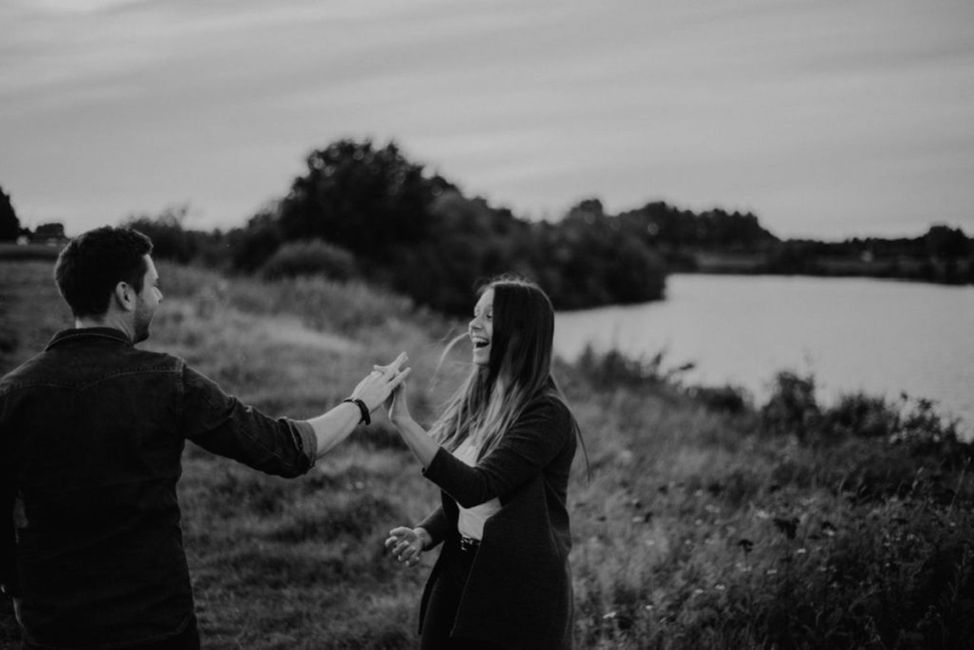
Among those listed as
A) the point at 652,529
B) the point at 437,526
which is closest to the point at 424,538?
the point at 437,526

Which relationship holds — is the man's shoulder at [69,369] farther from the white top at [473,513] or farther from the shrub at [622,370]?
the shrub at [622,370]

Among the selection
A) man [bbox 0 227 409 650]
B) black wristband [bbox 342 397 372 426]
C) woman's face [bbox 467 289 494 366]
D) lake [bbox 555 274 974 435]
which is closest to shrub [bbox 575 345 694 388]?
lake [bbox 555 274 974 435]

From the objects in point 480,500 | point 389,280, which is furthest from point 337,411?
point 389,280

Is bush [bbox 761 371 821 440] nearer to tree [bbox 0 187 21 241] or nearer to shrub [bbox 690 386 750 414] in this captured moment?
shrub [bbox 690 386 750 414]

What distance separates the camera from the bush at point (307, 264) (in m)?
27.9

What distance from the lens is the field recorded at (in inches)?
172

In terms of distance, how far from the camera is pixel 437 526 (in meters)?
3.20

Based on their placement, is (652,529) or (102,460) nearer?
(102,460)

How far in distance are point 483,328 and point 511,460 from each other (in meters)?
0.63

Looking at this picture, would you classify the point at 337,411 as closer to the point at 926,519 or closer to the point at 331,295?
the point at 926,519

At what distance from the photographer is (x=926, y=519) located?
5277 mm

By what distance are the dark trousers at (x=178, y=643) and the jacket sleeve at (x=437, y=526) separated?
1.02 meters

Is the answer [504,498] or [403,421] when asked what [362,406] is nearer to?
[403,421]

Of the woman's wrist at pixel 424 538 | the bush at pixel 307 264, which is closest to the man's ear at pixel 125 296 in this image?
the woman's wrist at pixel 424 538
